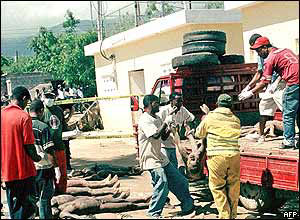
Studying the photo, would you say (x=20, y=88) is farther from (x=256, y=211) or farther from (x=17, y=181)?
(x=256, y=211)

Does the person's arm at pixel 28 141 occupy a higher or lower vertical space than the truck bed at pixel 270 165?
higher

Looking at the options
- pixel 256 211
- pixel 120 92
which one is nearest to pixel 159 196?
pixel 256 211

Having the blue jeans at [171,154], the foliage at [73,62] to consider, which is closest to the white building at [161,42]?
the blue jeans at [171,154]

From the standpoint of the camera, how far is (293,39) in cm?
845

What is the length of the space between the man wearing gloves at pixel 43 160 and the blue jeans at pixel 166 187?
1315 millimetres

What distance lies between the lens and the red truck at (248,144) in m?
5.41

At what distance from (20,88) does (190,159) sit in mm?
2573

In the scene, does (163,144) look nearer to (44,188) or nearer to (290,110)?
(44,188)

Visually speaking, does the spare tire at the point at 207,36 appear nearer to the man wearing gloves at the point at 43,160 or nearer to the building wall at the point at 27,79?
the man wearing gloves at the point at 43,160

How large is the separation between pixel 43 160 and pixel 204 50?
158 inches

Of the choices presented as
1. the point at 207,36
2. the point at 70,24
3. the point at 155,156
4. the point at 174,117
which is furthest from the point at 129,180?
the point at 70,24

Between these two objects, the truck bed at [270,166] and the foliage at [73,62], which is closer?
the truck bed at [270,166]

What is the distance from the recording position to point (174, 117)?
7418mm

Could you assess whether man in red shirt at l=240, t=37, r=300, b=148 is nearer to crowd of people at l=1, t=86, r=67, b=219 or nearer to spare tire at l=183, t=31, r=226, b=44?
crowd of people at l=1, t=86, r=67, b=219
